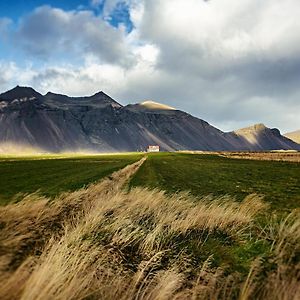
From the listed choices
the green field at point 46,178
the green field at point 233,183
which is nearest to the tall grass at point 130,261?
the green field at point 46,178

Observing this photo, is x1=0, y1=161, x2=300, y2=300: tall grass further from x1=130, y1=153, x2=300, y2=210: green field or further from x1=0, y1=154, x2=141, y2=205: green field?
x1=130, y1=153, x2=300, y2=210: green field

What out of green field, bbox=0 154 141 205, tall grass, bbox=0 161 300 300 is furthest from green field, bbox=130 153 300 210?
tall grass, bbox=0 161 300 300

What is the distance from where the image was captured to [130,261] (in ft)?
24.6

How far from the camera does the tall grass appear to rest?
5.71m

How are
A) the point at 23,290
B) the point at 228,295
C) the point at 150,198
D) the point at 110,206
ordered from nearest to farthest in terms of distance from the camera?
the point at 23,290 < the point at 228,295 < the point at 110,206 < the point at 150,198

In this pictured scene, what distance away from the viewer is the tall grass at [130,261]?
571cm

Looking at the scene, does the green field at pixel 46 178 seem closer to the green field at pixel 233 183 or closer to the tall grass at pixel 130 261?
the green field at pixel 233 183

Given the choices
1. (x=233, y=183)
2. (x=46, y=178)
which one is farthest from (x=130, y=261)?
(x=46, y=178)

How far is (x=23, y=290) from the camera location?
5.36m

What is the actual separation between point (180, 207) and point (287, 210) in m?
6.94

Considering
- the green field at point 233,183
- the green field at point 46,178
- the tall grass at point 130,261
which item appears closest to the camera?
the tall grass at point 130,261

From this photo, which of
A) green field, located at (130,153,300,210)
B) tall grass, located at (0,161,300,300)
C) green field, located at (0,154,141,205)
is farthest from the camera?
green field, located at (0,154,141,205)

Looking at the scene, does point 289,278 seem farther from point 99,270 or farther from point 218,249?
point 99,270

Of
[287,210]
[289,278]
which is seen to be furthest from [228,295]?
[287,210]
